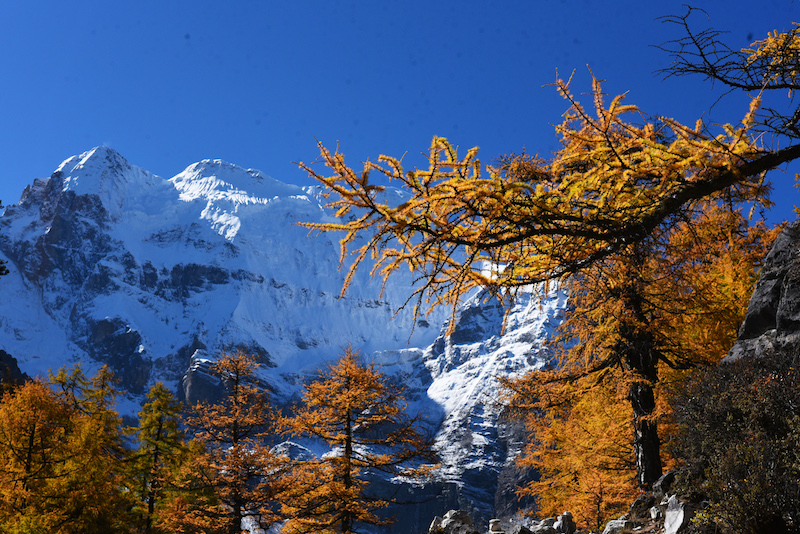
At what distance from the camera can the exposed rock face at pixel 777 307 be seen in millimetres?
6859

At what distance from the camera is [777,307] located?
7523 millimetres

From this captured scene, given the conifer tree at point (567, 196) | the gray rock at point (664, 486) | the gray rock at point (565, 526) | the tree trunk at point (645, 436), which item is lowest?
the gray rock at point (565, 526)

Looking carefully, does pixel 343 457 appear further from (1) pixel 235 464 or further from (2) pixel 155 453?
(2) pixel 155 453

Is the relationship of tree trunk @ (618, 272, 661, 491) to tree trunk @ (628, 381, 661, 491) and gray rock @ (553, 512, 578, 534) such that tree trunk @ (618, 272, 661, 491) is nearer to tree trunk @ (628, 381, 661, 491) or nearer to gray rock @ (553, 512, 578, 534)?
tree trunk @ (628, 381, 661, 491)

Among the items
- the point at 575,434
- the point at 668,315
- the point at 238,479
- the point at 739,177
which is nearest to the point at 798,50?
the point at 739,177

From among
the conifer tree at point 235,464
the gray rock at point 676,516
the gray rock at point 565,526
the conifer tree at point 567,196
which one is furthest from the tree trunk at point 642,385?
the conifer tree at point 235,464

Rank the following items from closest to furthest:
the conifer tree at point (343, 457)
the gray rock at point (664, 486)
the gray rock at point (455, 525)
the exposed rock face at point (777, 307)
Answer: the exposed rock face at point (777, 307) < the gray rock at point (664, 486) < the gray rock at point (455, 525) < the conifer tree at point (343, 457)

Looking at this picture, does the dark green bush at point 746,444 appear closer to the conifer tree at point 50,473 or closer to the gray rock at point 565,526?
the gray rock at point 565,526

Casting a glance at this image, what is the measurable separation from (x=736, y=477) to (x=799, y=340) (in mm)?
2518

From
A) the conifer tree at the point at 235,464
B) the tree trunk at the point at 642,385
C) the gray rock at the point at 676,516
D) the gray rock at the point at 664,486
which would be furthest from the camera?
the conifer tree at the point at 235,464

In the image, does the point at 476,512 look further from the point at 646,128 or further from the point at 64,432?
the point at 646,128

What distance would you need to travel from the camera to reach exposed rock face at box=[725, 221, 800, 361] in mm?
6859

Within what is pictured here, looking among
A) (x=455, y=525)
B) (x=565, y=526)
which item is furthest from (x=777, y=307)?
(x=455, y=525)

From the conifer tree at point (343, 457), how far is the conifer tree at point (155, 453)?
9.66 metres
